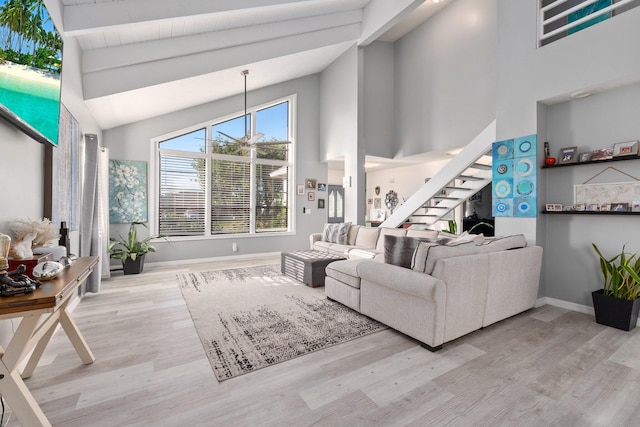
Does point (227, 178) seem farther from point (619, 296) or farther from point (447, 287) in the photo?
point (619, 296)

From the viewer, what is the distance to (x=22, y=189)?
2.16 m

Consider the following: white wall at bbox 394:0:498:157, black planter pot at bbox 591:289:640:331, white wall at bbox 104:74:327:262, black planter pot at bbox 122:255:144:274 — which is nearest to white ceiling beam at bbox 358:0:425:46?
white wall at bbox 394:0:498:157

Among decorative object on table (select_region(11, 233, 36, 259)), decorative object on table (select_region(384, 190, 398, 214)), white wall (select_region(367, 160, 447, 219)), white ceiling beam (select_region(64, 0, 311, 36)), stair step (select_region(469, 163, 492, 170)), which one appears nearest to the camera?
decorative object on table (select_region(11, 233, 36, 259))

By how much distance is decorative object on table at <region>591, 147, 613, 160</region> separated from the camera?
9.41 feet

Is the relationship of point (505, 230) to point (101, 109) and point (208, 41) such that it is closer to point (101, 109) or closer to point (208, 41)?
point (208, 41)

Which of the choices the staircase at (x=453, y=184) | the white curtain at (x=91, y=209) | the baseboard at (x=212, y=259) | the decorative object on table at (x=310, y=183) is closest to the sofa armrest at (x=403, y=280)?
the staircase at (x=453, y=184)

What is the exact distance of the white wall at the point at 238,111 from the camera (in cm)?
534

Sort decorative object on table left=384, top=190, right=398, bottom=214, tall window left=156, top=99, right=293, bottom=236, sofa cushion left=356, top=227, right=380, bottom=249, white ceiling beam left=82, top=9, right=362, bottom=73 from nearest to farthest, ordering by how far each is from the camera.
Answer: white ceiling beam left=82, top=9, right=362, bottom=73
sofa cushion left=356, top=227, right=380, bottom=249
tall window left=156, top=99, right=293, bottom=236
decorative object on table left=384, top=190, right=398, bottom=214

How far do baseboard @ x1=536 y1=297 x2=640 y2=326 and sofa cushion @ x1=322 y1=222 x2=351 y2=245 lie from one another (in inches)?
117

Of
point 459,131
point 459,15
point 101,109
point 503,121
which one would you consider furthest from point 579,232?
point 101,109

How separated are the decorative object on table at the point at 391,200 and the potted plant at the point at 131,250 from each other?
20.9ft

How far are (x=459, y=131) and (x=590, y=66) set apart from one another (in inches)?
108

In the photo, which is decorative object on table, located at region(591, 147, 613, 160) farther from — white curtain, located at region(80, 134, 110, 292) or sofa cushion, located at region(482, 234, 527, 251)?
white curtain, located at region(80, 134, 110, 292)

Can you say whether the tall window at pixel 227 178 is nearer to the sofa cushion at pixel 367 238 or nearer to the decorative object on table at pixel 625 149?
the sofa cushion at pixel 367 238
